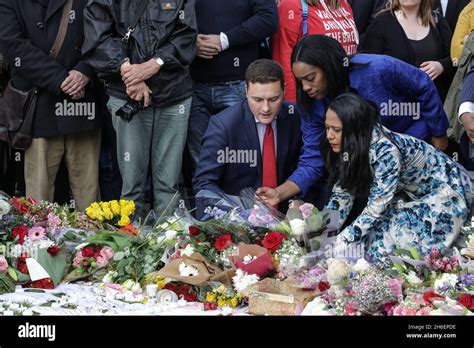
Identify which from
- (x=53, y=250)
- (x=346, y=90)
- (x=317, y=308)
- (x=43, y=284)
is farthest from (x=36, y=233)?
(x=346, y=90)

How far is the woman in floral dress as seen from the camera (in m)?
6.32

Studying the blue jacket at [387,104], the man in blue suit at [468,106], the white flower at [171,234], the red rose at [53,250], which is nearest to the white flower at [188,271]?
the white flower at [171,234]

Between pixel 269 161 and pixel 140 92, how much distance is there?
101 centimetres

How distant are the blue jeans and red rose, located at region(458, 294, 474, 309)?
2972 millimetres

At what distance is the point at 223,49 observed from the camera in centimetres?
778

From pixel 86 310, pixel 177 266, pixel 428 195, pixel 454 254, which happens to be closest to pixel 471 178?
pixel 428 195

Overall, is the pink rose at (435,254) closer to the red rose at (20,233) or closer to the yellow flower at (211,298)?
the yellow flower at (211,298)

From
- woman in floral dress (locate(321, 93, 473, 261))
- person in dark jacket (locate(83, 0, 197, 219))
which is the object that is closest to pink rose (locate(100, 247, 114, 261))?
person in dark jacket (locate(83, 0, 197, 219))

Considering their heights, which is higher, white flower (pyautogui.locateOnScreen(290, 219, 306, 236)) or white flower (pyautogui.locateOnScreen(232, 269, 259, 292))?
white flower (pyautogui.locateOnScreen(290, 219, 306, 236))

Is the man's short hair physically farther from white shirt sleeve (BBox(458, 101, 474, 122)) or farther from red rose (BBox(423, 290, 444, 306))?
red rose (BBox(423, 290, 444, 306))

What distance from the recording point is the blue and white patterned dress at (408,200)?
6320 millimetres

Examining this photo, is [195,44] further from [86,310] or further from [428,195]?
[86,310]

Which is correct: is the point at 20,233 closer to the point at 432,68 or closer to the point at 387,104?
the point at 387,104

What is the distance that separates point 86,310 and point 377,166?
6.09 ft
